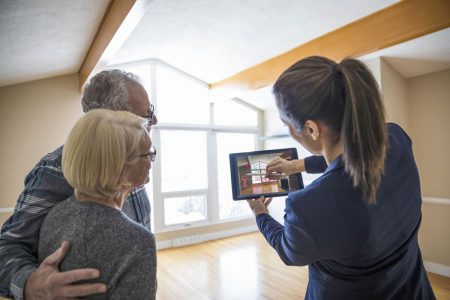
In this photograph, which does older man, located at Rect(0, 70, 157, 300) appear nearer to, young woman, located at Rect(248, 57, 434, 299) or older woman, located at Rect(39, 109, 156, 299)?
older woman, located at Rect(39, 109, 156, 299)

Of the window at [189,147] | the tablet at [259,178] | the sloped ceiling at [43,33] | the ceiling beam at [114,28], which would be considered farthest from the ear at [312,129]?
the window at [189,147]

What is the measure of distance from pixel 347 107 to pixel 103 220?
2.13 feet

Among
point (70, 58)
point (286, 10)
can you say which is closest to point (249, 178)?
point (286, 10)

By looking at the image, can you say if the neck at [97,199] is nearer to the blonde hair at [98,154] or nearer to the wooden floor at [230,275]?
the blonde hair at [98,154]

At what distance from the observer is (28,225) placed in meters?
0.79

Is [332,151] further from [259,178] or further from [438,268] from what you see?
[438,268]

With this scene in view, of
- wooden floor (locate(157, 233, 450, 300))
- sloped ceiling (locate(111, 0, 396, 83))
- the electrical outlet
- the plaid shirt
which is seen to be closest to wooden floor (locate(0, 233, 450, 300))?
wooden floor (locate(157, 233, 450, 300))

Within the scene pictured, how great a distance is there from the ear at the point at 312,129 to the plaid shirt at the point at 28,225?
2.39ft

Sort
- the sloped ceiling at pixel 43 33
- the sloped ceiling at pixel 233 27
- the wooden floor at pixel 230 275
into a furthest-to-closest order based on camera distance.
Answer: the wooden floor at pixel 230 275, the sloped ceiling at pixel 233 27, the sloped ceiling at pixel 43 33

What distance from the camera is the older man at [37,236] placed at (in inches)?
25.8

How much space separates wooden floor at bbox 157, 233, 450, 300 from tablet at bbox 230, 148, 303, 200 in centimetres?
202

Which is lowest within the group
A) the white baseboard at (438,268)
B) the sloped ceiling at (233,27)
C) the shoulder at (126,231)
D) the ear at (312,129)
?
the white baseboard at (438,268)

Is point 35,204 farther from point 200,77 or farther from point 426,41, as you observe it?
point 200,77

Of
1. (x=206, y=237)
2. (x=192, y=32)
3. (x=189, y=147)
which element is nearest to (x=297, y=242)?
(x=192, y=32)
